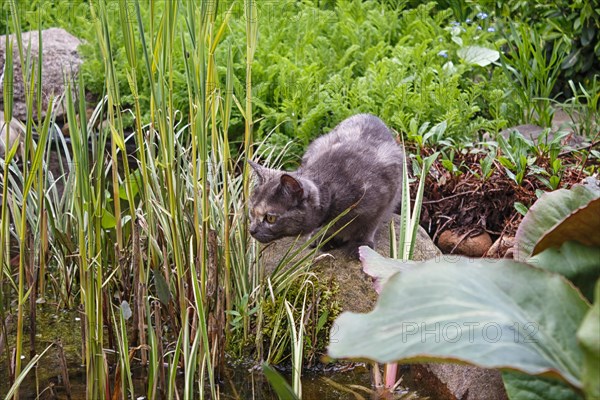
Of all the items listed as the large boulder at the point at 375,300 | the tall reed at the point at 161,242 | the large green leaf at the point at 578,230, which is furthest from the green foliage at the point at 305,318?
the large green leaf at the point at 578,230

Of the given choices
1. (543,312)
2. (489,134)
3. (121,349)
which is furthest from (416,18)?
(543,312)

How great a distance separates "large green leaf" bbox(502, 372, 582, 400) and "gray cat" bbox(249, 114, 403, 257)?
69.5 inches

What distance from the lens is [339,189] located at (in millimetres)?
3889

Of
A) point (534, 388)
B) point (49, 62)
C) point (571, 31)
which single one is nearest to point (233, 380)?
point (534, 388)

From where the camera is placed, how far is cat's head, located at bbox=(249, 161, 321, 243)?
3.62 metres

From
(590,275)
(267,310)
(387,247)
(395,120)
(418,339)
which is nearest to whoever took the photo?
(418,339)

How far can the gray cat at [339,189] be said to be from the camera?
12.0ft

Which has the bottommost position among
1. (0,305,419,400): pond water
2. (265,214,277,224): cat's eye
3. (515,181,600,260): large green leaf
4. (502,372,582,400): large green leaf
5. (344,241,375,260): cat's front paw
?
(0,305,419,400): pond water

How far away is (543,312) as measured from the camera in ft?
5.86

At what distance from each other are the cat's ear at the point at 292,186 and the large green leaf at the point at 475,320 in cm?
175

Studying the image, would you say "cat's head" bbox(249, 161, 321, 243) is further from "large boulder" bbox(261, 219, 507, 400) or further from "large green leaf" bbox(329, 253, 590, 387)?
"large green leaf" bbox(329, 253, 590, 387)

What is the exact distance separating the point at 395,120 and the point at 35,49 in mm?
3603

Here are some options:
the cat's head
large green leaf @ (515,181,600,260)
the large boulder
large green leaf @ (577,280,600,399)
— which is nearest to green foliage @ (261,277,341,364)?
the large boulder

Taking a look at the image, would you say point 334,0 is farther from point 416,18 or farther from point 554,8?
point 554,8
